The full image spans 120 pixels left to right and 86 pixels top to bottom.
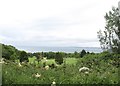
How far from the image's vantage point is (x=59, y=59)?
14.9m

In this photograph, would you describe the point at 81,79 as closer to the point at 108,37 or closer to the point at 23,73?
the point at 23,73

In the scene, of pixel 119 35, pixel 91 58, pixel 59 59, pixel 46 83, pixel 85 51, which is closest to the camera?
pixel 46 83

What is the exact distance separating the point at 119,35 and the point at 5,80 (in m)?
12.1

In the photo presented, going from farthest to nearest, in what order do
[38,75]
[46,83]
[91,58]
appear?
1. [91,58]
2. [38,75]
3. [46,83]

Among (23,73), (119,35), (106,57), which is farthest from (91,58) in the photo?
(23,73)

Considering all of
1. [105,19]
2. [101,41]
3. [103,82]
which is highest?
[105,19]

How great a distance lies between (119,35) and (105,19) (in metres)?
1.42

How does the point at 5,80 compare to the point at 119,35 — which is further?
the point at 119,35

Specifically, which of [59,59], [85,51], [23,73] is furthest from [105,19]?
[23,73]

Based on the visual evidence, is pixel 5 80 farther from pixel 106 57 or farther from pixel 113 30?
pixel 113 30

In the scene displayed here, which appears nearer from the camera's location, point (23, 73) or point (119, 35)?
point (23, 73)

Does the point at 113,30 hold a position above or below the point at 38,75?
above

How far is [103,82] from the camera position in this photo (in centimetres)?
866

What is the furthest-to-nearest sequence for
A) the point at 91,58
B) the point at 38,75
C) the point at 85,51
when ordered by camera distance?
1. the point at 85,51
2. the point at 91,58
3. the point at 38,75
